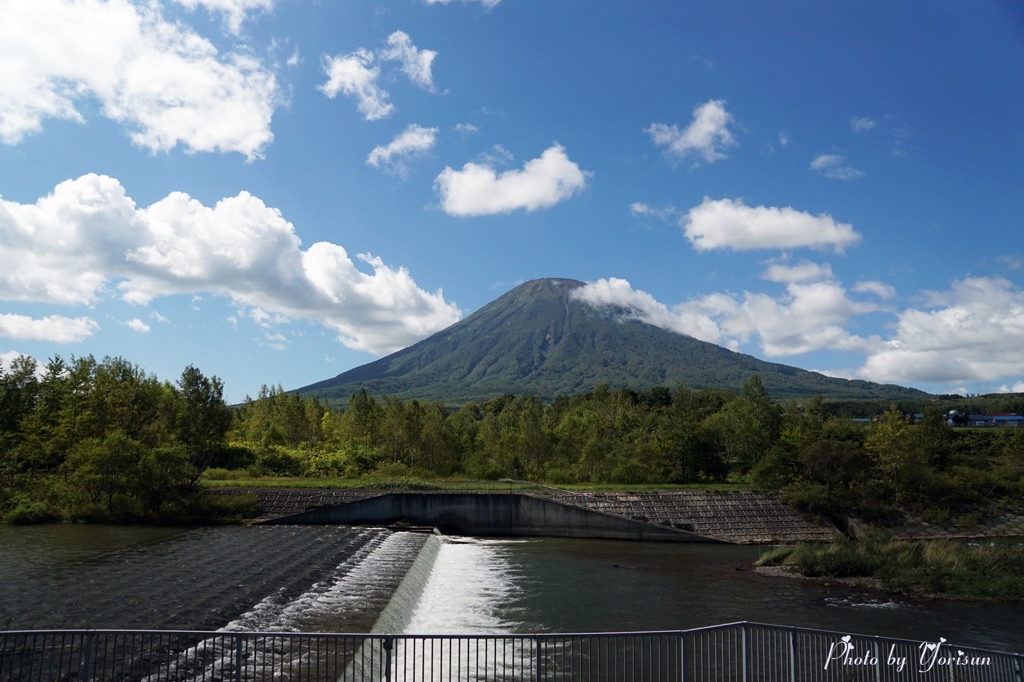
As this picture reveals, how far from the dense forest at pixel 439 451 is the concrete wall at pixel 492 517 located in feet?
23.9

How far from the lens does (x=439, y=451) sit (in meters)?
56.1

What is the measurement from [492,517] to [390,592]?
1750cm

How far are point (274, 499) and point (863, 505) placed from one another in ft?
102

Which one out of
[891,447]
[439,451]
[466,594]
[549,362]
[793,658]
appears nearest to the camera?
[793,658]

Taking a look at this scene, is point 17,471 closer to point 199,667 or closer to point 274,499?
point 274,499

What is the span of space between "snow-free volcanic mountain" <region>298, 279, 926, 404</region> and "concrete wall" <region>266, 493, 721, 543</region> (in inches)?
4116

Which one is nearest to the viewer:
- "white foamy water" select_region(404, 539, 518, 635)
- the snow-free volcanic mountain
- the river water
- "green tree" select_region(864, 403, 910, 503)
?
the river water

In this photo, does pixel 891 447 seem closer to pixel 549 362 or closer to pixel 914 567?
pixel 914 567

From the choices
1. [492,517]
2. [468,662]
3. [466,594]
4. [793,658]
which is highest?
[793,658]

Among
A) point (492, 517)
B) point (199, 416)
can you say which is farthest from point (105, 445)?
point (492, 517)

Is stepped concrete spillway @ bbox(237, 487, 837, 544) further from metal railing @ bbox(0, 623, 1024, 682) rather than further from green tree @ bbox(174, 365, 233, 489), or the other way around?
metal railing @ bbox(0, 623, 1024, 682)

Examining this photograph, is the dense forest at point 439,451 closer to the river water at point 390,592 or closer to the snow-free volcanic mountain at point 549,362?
the river water at point 390,592

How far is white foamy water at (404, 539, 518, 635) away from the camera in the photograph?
15211 millimetres

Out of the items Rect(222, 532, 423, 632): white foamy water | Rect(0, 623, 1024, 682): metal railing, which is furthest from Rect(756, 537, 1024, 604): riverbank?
Rect(222, 532, 423, 632): white foamy water
